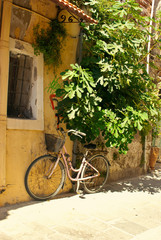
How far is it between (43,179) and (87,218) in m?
1.12

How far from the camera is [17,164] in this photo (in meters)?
4.68

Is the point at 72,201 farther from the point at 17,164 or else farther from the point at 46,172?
the point at 17,164

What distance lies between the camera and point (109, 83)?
17.9ft

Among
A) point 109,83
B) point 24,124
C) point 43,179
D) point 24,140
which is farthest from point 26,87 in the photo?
point 43,179

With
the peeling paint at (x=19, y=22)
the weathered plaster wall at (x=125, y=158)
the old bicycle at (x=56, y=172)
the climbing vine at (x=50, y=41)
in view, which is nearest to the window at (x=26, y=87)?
the climbing vine at (x=50, y=41)

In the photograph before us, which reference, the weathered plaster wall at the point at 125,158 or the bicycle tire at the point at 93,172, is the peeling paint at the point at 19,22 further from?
the bicycle tire at the point at 93,172

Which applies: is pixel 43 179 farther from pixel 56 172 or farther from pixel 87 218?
pixel 87 218

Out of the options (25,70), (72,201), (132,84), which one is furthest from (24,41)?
(72,201)

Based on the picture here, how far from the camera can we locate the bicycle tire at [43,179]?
477 centimetres

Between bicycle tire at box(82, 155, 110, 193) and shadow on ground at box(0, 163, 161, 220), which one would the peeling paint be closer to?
bicycle tire at box(82, 155, 110, 193)

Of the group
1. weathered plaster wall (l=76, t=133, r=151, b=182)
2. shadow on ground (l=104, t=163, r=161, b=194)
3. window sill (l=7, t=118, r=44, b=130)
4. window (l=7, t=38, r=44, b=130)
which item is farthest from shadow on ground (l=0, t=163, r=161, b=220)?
window (l=7, t=38, r=44, b=130)

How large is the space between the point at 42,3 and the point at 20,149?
259 centimetres

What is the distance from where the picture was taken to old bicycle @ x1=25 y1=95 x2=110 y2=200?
484 cm

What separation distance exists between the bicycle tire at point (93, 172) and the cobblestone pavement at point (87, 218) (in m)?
0.19
